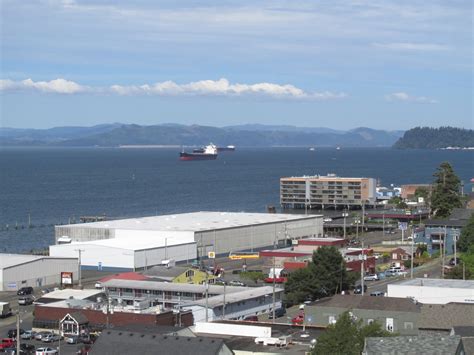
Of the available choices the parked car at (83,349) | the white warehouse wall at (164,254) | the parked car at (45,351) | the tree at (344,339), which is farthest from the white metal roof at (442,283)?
the white warehouse wall at (164,254)

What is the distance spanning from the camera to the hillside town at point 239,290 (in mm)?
21906

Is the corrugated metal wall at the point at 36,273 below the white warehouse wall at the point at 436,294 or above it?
below

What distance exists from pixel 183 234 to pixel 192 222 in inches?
218

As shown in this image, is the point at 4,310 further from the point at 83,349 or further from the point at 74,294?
the point at 83,349

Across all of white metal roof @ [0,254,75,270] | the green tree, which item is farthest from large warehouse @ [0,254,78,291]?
the green tree

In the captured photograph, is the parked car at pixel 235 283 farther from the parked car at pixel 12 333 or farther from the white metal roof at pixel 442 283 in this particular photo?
the parked car at pixel 12 333

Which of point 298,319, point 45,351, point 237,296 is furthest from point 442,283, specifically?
point 45,351

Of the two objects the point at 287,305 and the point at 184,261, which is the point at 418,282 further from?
the point at 184,261

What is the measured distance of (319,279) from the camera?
3469cm

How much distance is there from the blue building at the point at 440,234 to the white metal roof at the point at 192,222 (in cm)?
1027

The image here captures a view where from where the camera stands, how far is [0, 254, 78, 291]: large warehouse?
39969 millimetres

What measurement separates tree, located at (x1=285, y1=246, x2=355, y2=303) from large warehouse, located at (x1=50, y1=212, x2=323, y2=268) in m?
13.2

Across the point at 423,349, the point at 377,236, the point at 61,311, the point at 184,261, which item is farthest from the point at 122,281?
the point at 377,236

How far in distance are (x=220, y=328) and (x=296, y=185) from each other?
7324cm
